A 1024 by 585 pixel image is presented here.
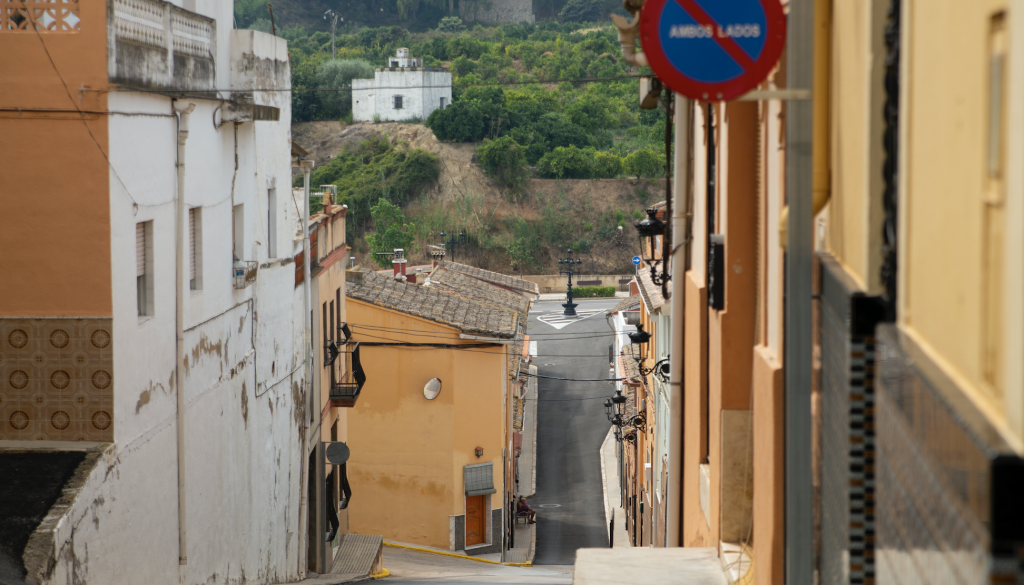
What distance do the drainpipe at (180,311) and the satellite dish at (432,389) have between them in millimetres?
11696

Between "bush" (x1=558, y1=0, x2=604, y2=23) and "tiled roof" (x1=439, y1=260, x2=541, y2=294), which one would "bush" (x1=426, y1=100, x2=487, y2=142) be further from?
"tiled roof" (x1=439, y1=260, x2=541, y2=294)

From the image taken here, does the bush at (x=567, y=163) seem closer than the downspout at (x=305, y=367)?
No

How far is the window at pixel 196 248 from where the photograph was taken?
1135cm

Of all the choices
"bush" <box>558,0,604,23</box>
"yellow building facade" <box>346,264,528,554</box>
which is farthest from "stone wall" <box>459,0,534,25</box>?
"yellow building facade" <box>346,264,528,554</box>

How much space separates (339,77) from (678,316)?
3188 inches

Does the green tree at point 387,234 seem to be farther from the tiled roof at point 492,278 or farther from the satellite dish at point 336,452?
the satellite dish at point 336,452

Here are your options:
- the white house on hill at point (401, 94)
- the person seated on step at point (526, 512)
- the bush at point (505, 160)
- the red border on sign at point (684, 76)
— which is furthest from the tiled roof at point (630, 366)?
the white house on hill at point (401, 94)

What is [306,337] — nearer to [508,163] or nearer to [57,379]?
[57,379]

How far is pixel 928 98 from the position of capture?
2605 mm

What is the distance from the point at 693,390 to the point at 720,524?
6.04 ft

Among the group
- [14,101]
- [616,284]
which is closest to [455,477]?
[14,101]

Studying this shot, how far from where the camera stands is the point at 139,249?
945cm

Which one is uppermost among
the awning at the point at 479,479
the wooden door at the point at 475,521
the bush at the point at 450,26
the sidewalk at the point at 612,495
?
the bush at the point at 450,26

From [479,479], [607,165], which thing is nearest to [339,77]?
[607,165]
